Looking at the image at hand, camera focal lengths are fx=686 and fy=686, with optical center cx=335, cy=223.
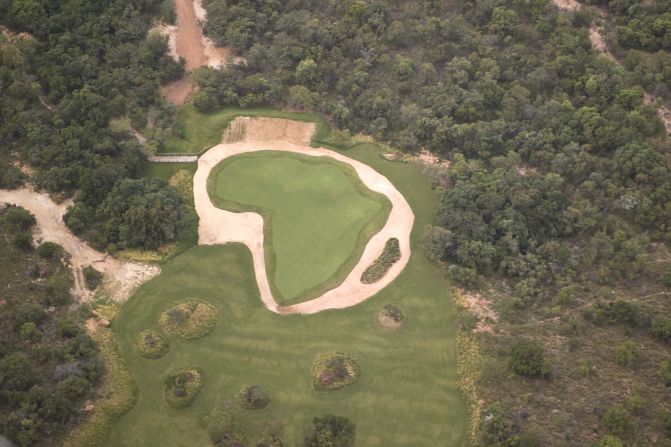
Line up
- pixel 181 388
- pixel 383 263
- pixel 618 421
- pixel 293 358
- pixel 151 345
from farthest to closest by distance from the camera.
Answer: pixel 383 263
pixel 293 358
pixel 151 345
pixel 181 388
pixel 618 421

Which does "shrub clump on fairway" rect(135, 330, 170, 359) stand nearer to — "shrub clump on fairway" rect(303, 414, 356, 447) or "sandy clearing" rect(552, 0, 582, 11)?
"shrub clump on fairway" rect(303, 414, 356, 447)

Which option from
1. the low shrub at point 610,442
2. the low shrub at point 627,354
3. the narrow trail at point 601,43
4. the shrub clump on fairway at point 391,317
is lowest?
the shrub clump on fairway at point 391,317

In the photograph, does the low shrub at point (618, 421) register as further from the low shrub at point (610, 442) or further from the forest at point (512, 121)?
the low shrub at point (610, 442)

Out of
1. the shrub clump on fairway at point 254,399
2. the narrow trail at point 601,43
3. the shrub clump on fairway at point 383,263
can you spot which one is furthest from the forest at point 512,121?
the shrub clump on fairway at point 254,399

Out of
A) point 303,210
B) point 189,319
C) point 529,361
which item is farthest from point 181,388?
point 529,361

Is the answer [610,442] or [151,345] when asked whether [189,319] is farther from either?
[610,442]

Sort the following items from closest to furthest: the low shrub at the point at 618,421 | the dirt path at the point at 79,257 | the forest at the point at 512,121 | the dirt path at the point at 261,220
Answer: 1. the low shrub at the point at 618,421
2. the forest at the point at 512,121
3. the dirt path at the point at 79,257
4. the dirt path at the point at 261,220
